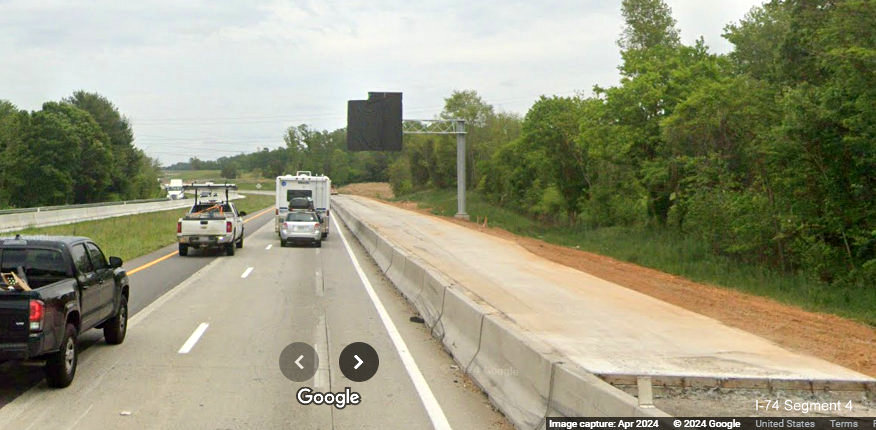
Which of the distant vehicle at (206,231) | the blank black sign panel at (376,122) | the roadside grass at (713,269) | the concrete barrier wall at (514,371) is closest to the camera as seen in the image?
the concrete barrier wall at (514,371)

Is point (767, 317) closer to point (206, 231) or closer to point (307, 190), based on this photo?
point (206, 231)

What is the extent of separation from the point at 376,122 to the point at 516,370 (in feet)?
123

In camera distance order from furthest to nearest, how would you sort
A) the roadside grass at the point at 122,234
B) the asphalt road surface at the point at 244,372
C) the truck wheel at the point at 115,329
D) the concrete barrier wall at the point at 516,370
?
the roadside grass at the point at 122,234
the truck wheel at the point at 115,329
the asphalt road surface at the point at 244,372
the concrete barrier wall at the point at 516,370

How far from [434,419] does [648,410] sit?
273 centimetres

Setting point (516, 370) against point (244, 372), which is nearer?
point (516, 370)

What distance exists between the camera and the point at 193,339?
38.0 ft

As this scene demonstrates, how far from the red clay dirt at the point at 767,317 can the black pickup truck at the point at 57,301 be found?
30.0 feet

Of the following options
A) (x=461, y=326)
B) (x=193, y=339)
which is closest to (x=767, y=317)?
(x=461, y=326)

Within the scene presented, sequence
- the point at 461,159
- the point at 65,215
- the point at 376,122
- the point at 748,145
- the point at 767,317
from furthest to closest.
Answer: the point at 461,159 → the point at 376,122 → the point at 65,215 → the point at 748,145 → the point at 767,317

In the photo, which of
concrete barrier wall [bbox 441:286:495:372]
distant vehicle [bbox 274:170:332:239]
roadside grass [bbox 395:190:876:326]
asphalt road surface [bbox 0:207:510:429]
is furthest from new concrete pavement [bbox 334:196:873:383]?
distant vehicle [bbox 274:170:332:239]

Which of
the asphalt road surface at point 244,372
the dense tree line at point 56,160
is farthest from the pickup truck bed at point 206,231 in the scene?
the dense tree line at point 56,160

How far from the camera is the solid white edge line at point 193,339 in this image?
10.8 m

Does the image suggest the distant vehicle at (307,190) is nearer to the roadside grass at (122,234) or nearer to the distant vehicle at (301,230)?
the roadside grass at (122,234)

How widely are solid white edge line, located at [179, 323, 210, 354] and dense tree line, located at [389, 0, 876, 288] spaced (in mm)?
13592
